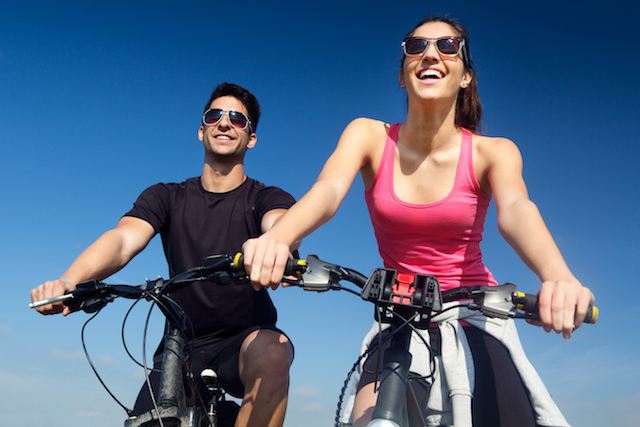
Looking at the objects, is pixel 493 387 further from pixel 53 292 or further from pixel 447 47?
pixel 53 292

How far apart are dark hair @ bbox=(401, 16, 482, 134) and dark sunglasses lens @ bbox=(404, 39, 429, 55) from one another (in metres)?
0.23

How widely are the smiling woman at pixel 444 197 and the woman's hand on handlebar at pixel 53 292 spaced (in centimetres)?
143

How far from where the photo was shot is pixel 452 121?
3150mm

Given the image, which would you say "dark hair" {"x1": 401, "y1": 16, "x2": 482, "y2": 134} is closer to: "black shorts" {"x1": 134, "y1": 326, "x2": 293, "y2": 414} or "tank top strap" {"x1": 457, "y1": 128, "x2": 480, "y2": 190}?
"tank top strap" {"x1": 457, "y1": 128, "x2": 480, "y2": 190}

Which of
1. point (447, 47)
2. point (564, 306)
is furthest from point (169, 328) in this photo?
point (447, 47)

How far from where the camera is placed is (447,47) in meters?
3.04

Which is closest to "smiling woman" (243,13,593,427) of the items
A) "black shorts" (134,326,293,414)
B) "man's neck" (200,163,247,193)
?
"black shorts" (134,326,293,414)

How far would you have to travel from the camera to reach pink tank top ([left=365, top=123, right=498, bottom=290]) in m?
2.91

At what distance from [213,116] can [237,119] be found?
211 millimetres

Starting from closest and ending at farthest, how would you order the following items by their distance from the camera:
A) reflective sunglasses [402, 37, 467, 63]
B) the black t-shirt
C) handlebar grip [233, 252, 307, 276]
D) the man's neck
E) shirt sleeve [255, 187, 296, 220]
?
handlebar grip [233, 252, 307, 276]
reflective sunglasses [402, 37, 467, 63]
the black t-shirt
shirt sleeve [255, 187, 296, 220]
the man's neck

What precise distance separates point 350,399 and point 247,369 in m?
0.74

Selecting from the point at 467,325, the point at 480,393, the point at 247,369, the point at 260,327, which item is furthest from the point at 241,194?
the point at 480,393

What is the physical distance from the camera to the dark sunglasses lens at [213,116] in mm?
4473

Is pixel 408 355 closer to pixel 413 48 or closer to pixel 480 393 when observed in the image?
pixel 480 393
